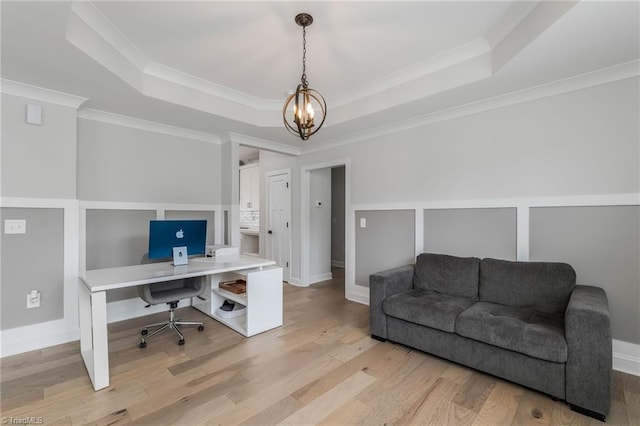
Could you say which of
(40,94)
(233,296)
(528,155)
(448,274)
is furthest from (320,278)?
(40,94)

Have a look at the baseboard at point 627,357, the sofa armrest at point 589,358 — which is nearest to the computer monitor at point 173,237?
the sofa armrest at point 589,358

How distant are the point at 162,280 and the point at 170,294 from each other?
0.63 metres

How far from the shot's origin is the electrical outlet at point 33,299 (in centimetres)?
272

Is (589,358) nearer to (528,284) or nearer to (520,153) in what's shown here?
(528,284)

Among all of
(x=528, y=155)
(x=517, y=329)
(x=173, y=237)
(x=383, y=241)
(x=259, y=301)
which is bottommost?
(x=259, y=301)

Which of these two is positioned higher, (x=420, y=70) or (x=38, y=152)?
(x=420, y=70)

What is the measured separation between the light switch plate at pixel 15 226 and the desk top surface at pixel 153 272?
2.41 ft

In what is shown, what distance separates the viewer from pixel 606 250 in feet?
7.82

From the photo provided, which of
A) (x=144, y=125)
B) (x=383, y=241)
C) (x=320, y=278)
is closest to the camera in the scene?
(x=144, y=125)

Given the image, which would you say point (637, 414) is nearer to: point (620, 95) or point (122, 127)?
point (620, 95)

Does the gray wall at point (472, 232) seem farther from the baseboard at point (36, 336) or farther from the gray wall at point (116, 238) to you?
the baseboard at point (36, 336)

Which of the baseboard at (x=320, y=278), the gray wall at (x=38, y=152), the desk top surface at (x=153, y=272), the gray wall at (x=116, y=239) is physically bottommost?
the baseboard at (x=320, y=278)

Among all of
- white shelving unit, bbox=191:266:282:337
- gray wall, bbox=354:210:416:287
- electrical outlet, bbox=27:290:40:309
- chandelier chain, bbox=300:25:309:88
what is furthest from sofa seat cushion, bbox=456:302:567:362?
electrical outlet, bbox=27:290:40:309

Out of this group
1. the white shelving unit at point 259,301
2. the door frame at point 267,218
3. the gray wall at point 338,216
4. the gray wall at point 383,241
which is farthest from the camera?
the gray wall at point 338,216
